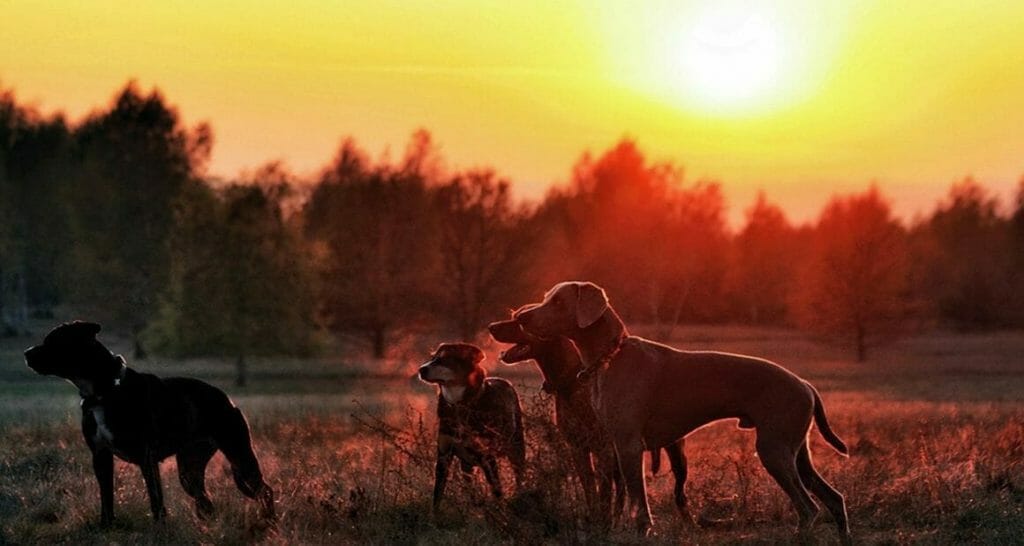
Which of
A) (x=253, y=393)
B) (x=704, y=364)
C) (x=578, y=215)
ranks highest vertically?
(x=578, y=215)

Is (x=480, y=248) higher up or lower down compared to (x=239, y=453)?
higher up

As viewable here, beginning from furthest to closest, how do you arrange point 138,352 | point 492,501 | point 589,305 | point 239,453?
1. point 138,352
2. point 239,453
3. point 589,305
4. point 492,501

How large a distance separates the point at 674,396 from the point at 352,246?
44575mm

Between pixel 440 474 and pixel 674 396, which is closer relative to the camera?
pixel 674 396

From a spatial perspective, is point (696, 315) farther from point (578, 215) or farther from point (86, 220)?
point (86, 220)

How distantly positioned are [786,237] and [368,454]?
255 ft

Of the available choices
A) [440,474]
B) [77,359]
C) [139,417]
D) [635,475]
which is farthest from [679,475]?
[77,359]

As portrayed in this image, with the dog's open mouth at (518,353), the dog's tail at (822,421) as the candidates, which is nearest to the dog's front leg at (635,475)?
the dog's open mouth at (518,353)

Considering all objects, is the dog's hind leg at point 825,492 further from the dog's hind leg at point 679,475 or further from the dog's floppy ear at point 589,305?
the dog's floppy ear at point 589,305

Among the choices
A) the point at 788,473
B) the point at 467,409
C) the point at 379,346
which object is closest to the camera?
the point at 788,473

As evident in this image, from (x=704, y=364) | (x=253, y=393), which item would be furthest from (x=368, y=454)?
(x=253, y=393)

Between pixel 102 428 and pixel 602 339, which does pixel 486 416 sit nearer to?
pixel 602 339

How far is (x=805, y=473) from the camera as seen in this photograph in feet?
33.2

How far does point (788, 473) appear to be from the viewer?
9.73m
